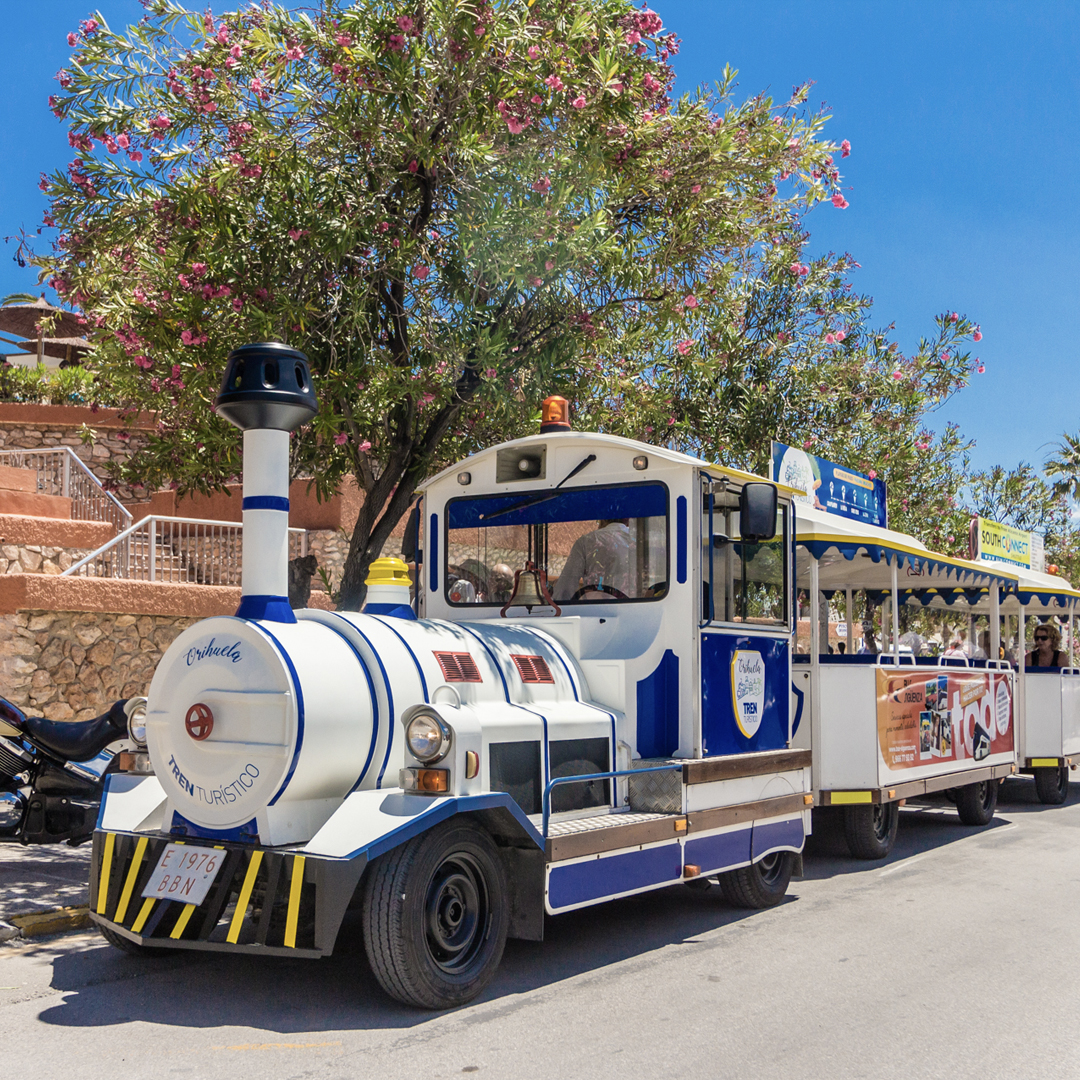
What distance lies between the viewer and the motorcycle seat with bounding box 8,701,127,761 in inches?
287

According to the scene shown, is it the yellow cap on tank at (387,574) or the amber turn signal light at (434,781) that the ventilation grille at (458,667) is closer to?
the yellow cap on tank at (387,574)

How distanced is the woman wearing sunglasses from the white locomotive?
28.9ft

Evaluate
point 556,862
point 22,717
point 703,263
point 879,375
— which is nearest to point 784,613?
point 556,862

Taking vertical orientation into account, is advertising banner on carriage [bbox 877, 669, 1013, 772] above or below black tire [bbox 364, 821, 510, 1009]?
above

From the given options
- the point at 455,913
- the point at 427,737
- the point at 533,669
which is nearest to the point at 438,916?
the point at 455,913

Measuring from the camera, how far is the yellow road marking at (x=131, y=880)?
520 cm

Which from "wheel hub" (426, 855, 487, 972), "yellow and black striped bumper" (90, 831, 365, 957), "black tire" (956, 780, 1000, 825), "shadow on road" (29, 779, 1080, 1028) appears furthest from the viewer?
"black tire" (956, 780, 1000, 825)

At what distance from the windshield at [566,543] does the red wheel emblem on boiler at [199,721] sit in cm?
236

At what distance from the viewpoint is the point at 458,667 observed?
571 cm

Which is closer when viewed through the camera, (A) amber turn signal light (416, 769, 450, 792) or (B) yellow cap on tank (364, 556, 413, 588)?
(A) amber turn signal light (416, 769, 450, 792)

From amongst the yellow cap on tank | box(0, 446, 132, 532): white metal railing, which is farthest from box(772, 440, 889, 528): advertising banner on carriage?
box(0, 446, 132, 532): white metal railing

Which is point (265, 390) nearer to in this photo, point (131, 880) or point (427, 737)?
point (427, 737)

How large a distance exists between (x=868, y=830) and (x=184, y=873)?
6165 millimetres

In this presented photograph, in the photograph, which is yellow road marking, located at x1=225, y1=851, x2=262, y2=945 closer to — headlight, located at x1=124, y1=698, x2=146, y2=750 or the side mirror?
headlight, located at x1=124, y1=698, x2=146, y2=750
